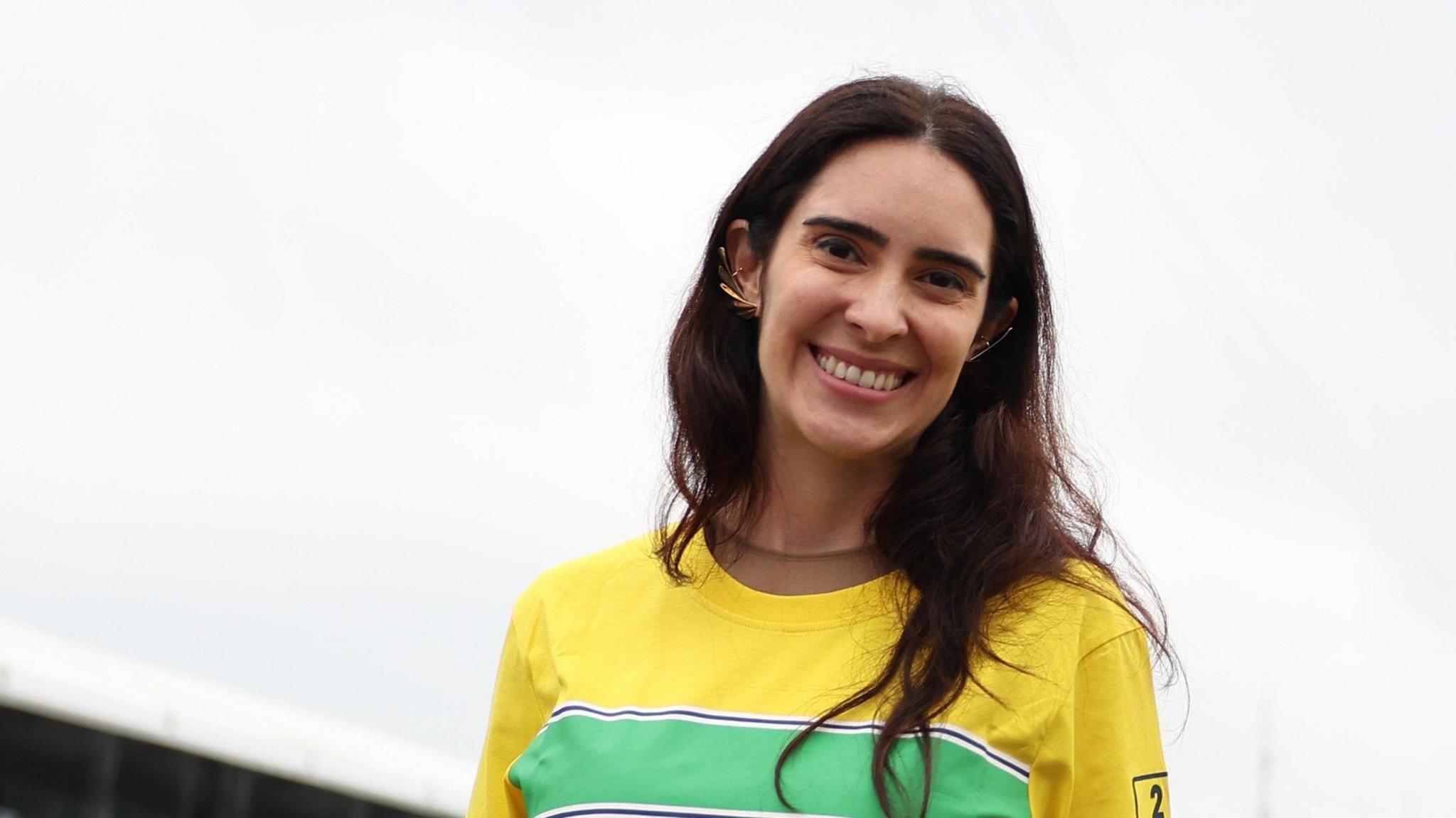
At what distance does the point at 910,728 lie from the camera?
2.02m

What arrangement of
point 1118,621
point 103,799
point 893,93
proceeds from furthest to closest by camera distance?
point 103,799 < point 893,93 < point 1118,621

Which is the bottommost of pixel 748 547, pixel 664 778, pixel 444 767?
pixel 444 767

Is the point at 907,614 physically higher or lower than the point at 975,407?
lower

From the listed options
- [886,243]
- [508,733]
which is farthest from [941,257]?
[508,733]

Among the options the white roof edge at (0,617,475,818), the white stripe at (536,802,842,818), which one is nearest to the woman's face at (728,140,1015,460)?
the white stripe at (536,802,842,818)

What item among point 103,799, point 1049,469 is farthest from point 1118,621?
point 103,799

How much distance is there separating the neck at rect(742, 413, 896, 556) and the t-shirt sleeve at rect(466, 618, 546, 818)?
357mm

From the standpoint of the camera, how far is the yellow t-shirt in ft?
6.64

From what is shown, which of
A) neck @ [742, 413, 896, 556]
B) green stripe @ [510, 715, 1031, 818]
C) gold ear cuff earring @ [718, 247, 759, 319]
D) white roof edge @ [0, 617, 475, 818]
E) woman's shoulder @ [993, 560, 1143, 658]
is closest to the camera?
green stripe @ [510, 715, 1031, 818]

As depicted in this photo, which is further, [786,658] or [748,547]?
[748,547]

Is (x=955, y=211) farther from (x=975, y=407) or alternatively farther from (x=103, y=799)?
(x=103, y=799)

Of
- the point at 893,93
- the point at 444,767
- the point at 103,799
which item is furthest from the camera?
the point at 444,767

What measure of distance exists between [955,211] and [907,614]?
0.48m

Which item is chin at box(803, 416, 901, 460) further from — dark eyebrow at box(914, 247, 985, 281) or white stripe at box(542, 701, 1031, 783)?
white stripe at box(542, 701, 1031, 783)
